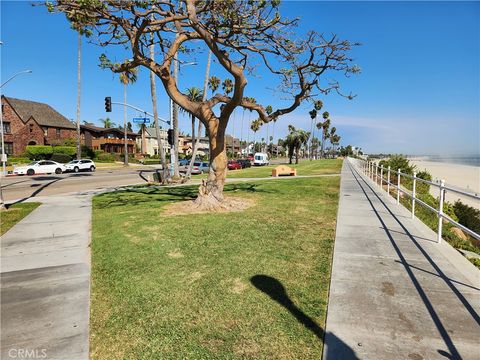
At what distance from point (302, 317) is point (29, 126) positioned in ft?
197

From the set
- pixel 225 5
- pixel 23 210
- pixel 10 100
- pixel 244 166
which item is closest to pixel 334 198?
pixel 225 5

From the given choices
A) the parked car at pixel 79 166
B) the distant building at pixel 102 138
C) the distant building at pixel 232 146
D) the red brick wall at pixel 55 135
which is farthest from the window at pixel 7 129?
the distant building at pixel 232 146

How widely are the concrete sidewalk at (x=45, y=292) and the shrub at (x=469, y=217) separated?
583 inches

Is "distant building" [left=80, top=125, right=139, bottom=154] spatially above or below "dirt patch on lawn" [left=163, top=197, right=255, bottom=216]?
above

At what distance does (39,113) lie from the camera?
5656 centimetres

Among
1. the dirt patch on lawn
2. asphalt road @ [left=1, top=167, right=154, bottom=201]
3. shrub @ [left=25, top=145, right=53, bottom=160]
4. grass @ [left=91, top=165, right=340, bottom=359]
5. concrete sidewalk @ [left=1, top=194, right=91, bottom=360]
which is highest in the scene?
shrub @ [left=25, top=145, right=53, bottom=160]

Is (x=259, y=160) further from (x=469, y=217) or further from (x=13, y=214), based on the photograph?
(x=13, y=214)

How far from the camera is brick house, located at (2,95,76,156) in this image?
166 ft

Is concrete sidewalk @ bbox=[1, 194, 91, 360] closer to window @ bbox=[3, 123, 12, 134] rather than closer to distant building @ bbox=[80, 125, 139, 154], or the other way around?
window @ bbox=[3, 123, 12, 134]

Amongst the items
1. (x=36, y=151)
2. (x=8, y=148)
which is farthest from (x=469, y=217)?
(x=8, y=148)

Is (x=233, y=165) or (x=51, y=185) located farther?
(x=233, y=165)

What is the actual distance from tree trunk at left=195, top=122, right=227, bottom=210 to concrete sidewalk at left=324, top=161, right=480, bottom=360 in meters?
5.16

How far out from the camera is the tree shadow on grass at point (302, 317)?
3146 mm

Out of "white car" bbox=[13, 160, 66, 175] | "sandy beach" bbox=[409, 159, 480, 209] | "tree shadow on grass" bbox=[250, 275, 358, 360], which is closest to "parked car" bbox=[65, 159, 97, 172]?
"white car" bbox=[13, 160, 66, 175]
